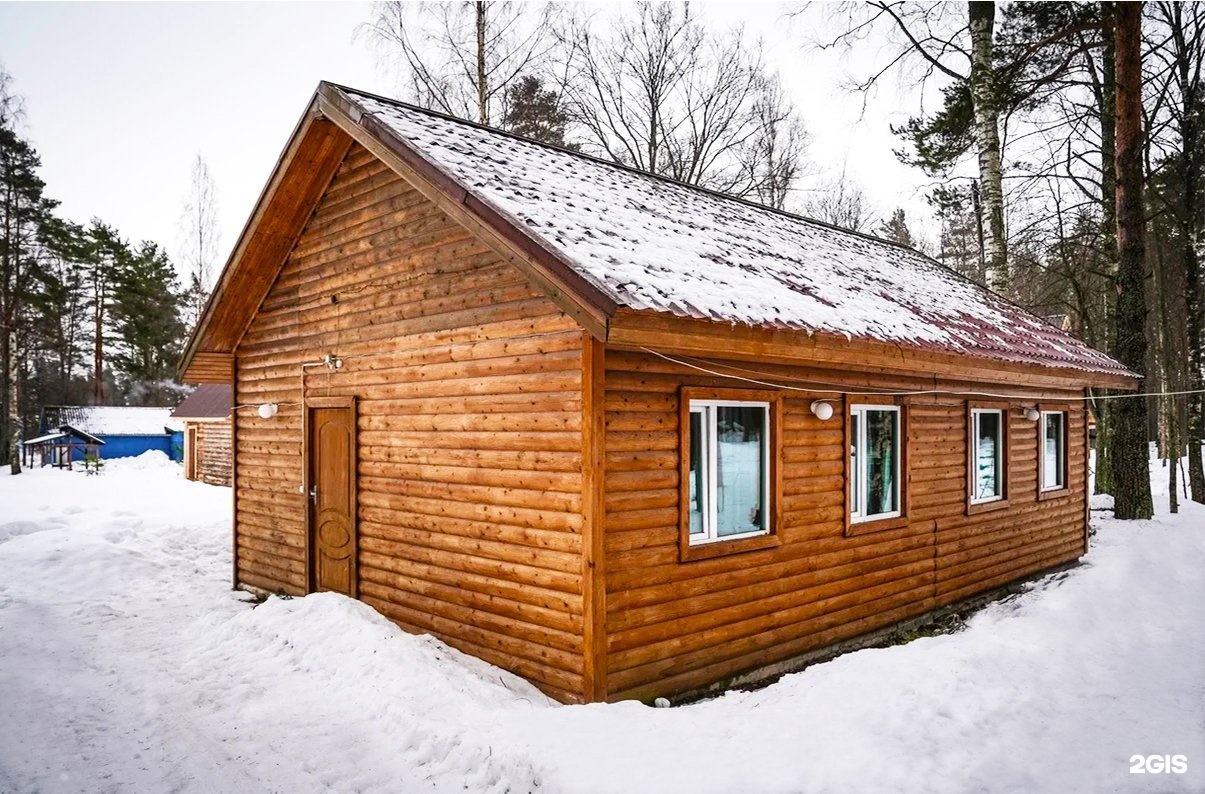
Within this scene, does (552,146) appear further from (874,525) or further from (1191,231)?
(1191,231)

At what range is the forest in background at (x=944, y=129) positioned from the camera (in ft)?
42.2

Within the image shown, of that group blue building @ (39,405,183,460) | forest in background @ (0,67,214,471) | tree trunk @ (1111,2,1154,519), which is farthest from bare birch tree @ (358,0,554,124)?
blue building @ (39,405,183,460)

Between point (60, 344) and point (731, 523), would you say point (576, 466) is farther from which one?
point (60, 344)

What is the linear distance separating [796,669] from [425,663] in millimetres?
3310

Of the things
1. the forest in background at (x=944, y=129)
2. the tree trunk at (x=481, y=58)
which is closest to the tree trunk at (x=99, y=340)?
the forest in background at (x=944, y=129)

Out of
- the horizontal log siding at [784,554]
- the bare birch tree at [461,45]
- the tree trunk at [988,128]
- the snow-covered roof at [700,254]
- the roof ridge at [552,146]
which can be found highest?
the bare birch tree at [461,45]

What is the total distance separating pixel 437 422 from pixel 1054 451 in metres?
9.34

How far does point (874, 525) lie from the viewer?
7.48m

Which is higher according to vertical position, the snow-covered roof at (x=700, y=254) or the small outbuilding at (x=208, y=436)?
the snow-covered roof at (x=700, y=254)

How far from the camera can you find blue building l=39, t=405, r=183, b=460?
3209 centimetres

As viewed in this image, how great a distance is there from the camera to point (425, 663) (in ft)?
19.1

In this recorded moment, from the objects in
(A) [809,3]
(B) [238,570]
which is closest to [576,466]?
(B) [238,570]

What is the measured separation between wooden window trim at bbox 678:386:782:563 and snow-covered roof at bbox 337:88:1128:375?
2.54 ft

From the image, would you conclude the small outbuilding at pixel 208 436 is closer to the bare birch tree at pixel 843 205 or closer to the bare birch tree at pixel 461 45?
the bare birch tree at pixel 461 45
